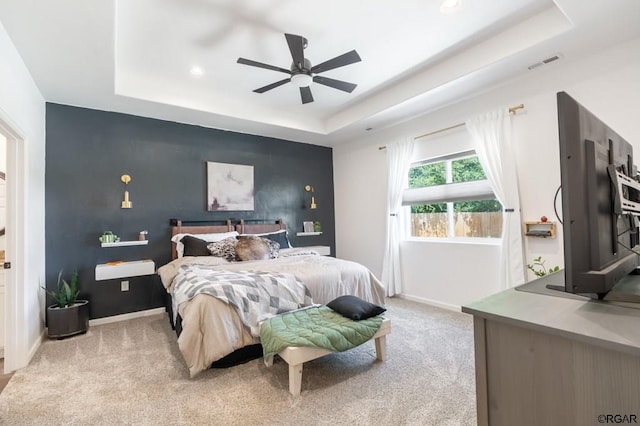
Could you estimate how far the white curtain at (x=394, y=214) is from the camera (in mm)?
4371

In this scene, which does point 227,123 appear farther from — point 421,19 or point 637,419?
point 637,419

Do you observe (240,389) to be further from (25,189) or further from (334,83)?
(334,83)

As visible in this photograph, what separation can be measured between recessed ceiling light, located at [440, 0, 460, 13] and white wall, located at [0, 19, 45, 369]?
A: 3179 mm

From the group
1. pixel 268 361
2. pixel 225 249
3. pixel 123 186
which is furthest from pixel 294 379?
pixel 123 186

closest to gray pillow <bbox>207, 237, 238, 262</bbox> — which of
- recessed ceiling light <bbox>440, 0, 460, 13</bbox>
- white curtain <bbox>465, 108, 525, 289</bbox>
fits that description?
white curtain <bbox>465, 108, 525, 289</bbox>

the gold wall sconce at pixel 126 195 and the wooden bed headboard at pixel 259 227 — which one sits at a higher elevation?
the gold wall sconce at pixel 126 195

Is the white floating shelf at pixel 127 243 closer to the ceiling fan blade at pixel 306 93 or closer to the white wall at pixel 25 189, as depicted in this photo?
the white wall at pixel 25 189

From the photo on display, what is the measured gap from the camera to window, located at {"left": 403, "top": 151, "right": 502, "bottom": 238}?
140 inches

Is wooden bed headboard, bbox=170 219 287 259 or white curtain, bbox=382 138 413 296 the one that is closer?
wooden bed headboard, bbox=170 219 287 259

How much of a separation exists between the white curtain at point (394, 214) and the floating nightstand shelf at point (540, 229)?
1.65m

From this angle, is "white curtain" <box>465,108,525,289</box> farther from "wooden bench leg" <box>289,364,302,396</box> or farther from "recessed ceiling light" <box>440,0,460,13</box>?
"wooden bench leg" <box>289,364,302,396</box>

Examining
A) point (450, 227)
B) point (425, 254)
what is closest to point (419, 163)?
point (450, 227)

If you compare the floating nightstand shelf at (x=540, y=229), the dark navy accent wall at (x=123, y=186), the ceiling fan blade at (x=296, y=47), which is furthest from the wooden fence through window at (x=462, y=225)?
the ceiling fan blade at (x=296, y=47)

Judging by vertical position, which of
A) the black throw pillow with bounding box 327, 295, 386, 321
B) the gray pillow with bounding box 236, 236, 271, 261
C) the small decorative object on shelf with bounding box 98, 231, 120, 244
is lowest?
the black throw pillow with bounding box 327, 295, 386, 321
